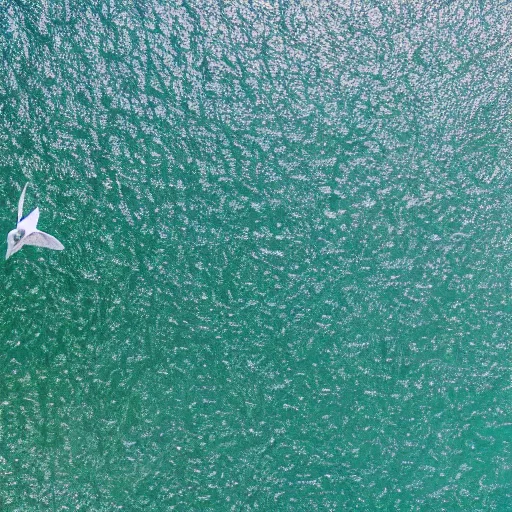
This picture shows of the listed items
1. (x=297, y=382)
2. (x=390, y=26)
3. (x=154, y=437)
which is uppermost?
(x=390, y=26)

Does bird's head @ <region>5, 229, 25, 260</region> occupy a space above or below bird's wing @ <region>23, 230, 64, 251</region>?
below

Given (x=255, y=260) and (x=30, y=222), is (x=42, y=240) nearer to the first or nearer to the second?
(x=30, y=222)

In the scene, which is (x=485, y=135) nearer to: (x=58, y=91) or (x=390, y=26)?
(x=390, y=26)

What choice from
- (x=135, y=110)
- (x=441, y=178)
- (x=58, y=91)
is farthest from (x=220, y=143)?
(x=441, y=178)

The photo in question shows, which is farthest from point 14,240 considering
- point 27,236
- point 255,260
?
point 255,260

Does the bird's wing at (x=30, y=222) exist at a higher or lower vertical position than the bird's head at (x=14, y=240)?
higher
